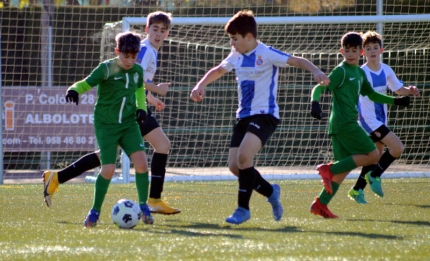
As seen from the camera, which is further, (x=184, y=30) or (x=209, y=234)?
(x=184, y=30)

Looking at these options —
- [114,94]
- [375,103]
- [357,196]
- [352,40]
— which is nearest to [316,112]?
[352,40]

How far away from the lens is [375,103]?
846 centimetres

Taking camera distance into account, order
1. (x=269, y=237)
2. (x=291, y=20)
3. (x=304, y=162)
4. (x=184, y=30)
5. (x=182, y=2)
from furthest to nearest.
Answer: (x=182, y=2) → (x=304, y=162) → (x=184, y=30) → (x=291, y=20) → (x=269, y=237)

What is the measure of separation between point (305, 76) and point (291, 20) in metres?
2.83

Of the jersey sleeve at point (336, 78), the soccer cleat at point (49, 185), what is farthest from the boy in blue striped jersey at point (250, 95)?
the soccer cleat at point (49, 185)

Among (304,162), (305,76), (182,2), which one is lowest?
(304,162)

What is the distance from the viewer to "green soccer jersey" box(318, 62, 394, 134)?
22.1 feet

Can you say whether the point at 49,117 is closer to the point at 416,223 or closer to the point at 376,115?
the point at 376,115

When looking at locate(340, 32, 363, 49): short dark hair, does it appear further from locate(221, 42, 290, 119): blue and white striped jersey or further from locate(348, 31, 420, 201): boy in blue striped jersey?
locate(348, 31, 420, 201): boy in blue striped jersey

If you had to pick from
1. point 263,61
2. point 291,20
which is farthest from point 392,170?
point 263,61

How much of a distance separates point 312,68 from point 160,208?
1.81 meters

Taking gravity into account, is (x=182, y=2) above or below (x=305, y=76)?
above

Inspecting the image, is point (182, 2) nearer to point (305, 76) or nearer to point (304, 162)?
point (305, 76)

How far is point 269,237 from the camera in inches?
200
